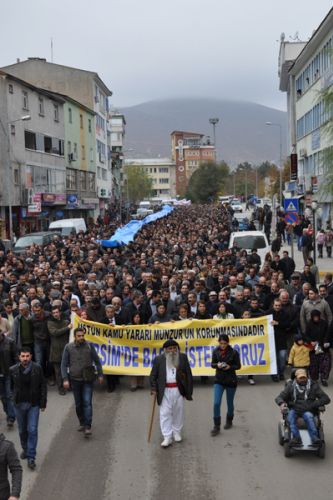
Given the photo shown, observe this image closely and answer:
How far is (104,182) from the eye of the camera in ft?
250

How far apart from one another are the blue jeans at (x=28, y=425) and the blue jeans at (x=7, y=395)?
146cm

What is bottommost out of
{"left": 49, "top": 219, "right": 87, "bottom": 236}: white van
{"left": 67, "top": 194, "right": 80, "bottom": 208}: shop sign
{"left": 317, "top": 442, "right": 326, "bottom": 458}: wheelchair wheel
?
{"left": 317, "top": 442, "right": 326, "bottom": 458}: wheelchair wheel

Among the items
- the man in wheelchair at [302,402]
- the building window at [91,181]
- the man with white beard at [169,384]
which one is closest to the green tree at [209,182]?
the building window at [91,181]

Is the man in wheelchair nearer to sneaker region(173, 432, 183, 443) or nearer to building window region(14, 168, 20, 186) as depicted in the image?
sneaker region(173, 432, 183, 443)

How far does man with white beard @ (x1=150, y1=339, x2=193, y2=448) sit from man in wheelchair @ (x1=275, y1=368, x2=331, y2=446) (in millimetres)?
1299

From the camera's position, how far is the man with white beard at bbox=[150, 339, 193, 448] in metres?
9.09

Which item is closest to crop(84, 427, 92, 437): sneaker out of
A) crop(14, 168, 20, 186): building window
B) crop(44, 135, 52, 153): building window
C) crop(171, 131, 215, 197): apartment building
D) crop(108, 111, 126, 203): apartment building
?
crop(14, 168, 20, 186): building window

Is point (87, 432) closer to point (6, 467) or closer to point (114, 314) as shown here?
point (114, 314)

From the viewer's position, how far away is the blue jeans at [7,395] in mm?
10039

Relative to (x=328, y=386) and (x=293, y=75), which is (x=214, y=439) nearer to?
(x=328, y=386)

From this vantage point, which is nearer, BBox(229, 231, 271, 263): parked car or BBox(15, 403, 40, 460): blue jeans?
BBox(15, 403, 40, 460): blue jeans

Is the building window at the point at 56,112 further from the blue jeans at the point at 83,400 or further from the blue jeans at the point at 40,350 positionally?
the blue jeans at the point at 83,400

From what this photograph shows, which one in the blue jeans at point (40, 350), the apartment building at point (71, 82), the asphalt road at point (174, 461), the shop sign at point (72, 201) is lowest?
the asphalt road at point (174, 461)

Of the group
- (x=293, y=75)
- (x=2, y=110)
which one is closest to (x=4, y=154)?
(x=2, y=110)
